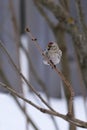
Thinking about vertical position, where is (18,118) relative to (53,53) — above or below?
below

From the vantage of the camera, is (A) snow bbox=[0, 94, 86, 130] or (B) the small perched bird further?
(A) snow bbox=[0, 94, 86, 130]

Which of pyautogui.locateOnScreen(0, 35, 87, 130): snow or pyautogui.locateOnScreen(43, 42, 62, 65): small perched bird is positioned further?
pyautogui.locateOnScreen(0, 35, 87, 130): snow

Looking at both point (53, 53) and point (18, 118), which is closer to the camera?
point (53, 53)

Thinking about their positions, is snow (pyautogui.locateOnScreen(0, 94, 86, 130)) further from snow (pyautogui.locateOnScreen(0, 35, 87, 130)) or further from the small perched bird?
the small perched bird

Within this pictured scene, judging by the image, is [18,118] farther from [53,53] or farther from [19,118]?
[53,53]

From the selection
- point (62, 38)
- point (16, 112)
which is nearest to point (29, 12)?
point (16, 112)

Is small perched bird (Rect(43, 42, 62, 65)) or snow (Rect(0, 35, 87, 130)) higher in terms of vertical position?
small perched bird (Rect(43, 42, 62, 65))

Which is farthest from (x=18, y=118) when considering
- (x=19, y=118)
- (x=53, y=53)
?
(x=53, y=53)

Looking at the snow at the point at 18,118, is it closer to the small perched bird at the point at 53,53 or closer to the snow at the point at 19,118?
the snow at the point at 19,118

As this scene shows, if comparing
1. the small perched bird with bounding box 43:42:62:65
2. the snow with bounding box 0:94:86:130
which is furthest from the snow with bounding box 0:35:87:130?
the small perched bird with bounding box 43:42:62:65

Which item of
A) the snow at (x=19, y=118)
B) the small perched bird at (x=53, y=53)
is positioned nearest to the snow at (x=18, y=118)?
the snow at (x=19, y=118)

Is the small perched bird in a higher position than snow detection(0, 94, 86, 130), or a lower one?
higher

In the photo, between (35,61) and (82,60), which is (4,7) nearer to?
(35,61)

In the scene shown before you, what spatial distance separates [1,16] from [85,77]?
1.85m
